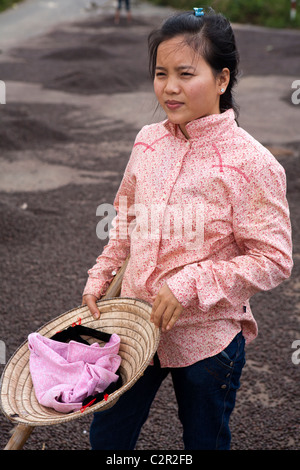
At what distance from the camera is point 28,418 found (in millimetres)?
→ 1607

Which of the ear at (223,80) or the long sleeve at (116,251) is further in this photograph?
the long sleeve at (116,251)

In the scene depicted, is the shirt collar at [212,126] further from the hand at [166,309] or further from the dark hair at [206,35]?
the hand at [166,309]

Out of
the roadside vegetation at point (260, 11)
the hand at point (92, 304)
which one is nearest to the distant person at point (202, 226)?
the hand at point (92, 304)

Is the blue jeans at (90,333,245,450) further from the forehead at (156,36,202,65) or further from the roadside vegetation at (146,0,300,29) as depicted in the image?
the roadside vegetation at (146,0,300,29)

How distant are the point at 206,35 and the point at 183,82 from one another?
137mm

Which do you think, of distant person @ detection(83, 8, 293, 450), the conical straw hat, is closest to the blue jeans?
distant person @ detection(83, 8, 293, 450)

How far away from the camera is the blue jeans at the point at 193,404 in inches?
69.8

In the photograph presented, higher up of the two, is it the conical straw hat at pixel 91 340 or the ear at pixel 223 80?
the ear at pixel 223 80

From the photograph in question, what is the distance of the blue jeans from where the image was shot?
5.82ft

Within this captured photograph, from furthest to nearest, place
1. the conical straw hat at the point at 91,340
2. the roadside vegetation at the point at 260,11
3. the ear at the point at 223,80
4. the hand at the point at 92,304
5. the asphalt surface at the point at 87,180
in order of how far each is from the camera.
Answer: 1. the roadside vegetation at the point at 260,11
2. the asphalt surface at the point at 87,180
3. the hand at the point at 92,304
4. the ear at the point at 223,80
5. the conical straw hat at the point at 91,340

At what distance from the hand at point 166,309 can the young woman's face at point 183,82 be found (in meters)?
0.45

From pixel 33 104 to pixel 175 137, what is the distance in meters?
7.46

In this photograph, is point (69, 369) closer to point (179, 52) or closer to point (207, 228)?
point (207, 228)

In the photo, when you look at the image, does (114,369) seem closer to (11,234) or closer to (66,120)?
(11,234)
